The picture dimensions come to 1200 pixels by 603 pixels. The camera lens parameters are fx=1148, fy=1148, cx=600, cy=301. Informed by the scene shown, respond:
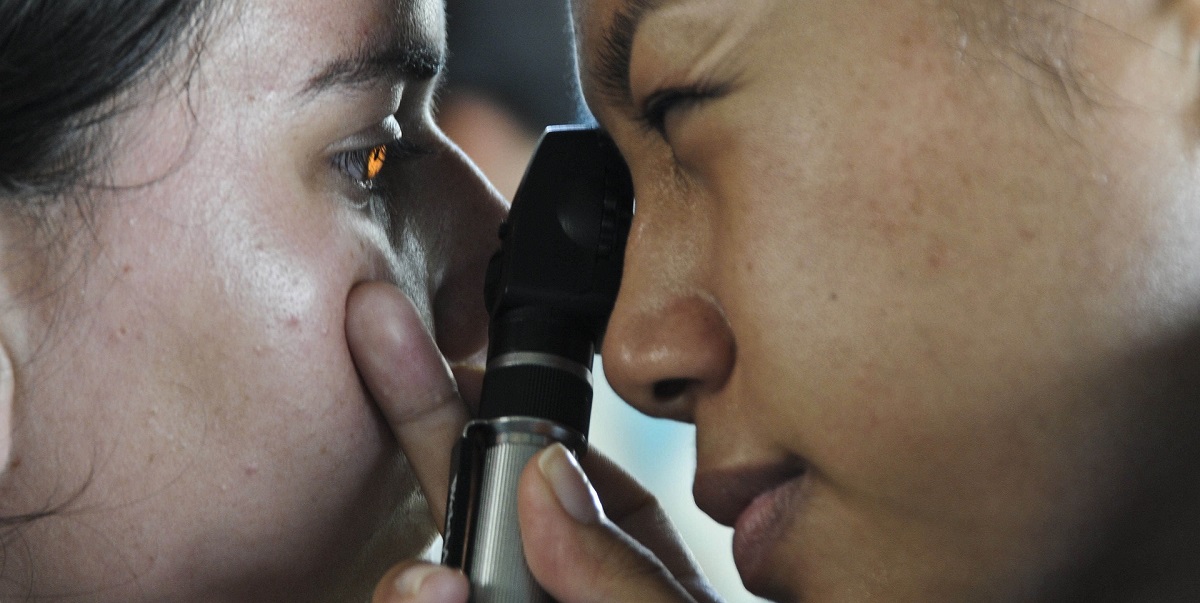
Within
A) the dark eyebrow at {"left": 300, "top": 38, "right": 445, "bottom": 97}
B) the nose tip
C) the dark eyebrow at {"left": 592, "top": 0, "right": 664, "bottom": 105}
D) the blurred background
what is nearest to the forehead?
the dark eyebrow at {"left": 300, "top": 38, "right": 445, "bottom": 97}

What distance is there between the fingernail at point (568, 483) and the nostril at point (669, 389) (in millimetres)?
92

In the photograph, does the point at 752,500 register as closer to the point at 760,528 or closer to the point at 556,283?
the point at 760,528

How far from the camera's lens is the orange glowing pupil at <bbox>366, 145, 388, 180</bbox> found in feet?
3.72

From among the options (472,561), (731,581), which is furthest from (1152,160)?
(731,581)

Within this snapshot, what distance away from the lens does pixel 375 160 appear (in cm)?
115

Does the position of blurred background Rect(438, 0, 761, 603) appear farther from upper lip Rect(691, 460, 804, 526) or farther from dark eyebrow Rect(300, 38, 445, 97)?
upper lip Rect(691, 460, 804, 526)

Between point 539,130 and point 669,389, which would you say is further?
point 539,130

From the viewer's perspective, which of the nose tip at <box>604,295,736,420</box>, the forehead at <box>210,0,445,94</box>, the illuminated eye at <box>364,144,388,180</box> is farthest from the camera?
the illuminated eye at <box>364,144,388,180</box>

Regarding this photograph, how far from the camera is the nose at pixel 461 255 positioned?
1206mm

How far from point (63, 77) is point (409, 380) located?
383 millimetres

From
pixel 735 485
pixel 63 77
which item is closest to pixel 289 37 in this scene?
pixel 63 77

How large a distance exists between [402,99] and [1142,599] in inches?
31.1

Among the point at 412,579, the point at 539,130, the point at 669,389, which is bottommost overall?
the point at 539,130

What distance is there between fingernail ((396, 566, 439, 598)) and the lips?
0.75 ft
